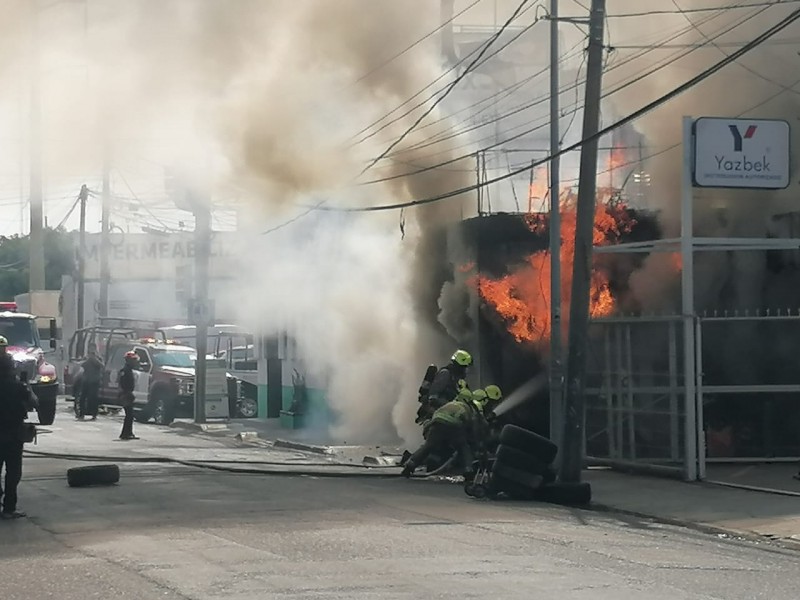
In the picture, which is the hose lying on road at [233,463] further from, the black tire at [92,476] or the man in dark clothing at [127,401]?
the man in dark clothing at [127,401]

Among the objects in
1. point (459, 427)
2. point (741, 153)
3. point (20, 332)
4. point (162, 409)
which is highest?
point (741, 153)

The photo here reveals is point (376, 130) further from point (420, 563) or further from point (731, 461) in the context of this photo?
point (420, 563)

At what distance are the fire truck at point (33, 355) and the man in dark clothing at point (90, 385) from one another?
4398 mm

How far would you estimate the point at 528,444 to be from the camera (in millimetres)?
15617

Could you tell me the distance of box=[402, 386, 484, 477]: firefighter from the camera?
680 inches

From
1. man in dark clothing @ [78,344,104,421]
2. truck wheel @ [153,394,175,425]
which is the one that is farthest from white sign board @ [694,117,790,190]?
man in dark clothing @ [78,344,104,421]

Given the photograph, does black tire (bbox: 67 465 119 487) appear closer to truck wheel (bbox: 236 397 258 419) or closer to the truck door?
the truck door

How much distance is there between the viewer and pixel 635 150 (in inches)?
1067

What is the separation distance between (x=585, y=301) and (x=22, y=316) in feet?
51.5

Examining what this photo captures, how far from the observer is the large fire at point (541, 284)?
21.9 metres

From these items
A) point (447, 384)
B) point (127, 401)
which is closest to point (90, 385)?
point (127, 401)

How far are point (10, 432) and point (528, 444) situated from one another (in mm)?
5795

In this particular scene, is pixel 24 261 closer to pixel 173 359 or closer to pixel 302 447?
pixel 173 359

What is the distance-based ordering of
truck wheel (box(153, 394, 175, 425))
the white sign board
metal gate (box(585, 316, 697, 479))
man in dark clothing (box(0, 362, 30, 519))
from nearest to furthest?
man in dark clothing (box(0, 362, 30, 519))
the white sign board
metal gate (box(585, 316, 697, 479))
truck wheel (box(153, 394, 175, 425))
